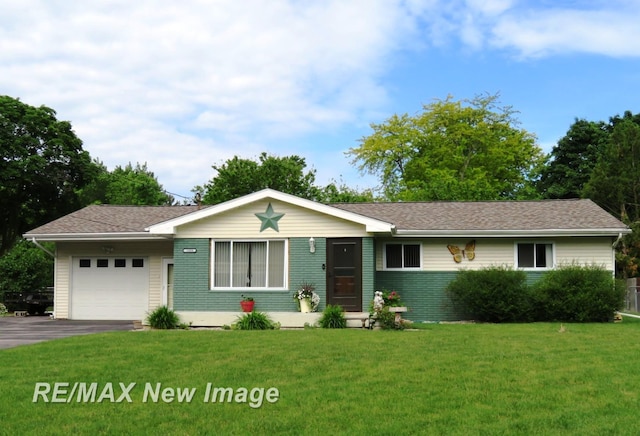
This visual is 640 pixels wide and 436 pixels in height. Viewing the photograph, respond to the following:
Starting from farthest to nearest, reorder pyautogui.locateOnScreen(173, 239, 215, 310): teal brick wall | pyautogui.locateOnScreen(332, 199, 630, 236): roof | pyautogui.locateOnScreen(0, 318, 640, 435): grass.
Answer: pyautogui.locateOnScreen(332, 199, 630, 236): roof < pyautogui.locateOnScreen(173, 239, 215, 310): teal brick wall < pyautogui.locateOnScreen(0, 318, 640, 435): grass

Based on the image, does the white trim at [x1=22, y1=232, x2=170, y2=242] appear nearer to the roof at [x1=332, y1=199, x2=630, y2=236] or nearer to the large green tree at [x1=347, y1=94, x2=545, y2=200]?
the roof at [x1=332, y1=199, x2=630, y2=236]

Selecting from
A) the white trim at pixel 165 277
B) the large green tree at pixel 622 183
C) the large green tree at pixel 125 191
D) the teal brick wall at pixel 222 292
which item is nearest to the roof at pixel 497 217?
the teal brick wall at pixel 222 292

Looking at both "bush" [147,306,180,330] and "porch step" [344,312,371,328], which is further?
"bush" [147,306,180,330]

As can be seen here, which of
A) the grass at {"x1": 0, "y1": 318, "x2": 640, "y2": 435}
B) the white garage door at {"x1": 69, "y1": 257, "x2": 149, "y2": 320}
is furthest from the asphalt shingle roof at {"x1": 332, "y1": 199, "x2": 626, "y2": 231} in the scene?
the white garage door at {"x1": 69, "y1": 257, "x2": 149, "y2": 320}

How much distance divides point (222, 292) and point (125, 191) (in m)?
37.6

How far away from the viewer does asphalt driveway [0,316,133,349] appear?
15.3 meters

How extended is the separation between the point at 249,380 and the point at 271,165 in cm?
3033

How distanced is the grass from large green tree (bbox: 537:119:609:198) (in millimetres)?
31786

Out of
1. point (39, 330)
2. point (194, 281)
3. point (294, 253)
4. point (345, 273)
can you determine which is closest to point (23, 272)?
point (39, 330)

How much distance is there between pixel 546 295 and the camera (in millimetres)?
19406

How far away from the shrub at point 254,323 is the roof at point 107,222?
15.0ft

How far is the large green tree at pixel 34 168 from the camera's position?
34375 mm

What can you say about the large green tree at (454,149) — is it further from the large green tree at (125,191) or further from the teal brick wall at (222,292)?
the teal brick wall at (222,292)

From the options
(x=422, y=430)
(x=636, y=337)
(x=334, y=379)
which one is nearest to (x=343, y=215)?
(x=636, y=337)
